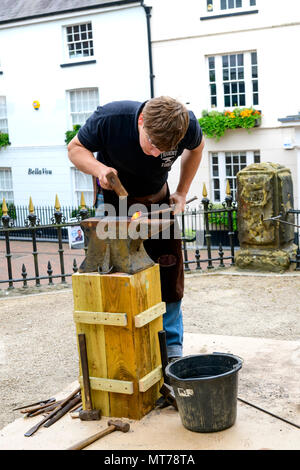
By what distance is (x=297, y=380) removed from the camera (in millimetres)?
4109

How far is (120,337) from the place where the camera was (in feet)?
11.6

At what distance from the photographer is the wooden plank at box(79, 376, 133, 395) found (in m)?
3.52

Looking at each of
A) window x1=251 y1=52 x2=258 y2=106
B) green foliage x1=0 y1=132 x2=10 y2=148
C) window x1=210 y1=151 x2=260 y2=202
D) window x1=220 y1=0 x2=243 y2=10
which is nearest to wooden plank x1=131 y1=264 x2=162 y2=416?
window x1=210 y1=151 x2=260 y2=202

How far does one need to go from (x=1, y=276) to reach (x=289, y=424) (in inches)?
522

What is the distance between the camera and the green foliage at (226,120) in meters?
18.2

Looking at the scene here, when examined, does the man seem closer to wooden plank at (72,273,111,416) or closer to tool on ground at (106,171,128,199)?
tool on ground at (106,171,128,199)

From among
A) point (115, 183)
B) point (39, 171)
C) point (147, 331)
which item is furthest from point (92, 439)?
point (39, 171)

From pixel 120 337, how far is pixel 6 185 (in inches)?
850

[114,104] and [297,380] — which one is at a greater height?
[114,104]

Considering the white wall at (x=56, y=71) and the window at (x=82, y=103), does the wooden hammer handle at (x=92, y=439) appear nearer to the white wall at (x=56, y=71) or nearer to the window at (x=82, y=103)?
the white wall at (x=56, y=71)

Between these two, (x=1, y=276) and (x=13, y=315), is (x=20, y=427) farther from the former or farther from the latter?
(x=1, y=276)

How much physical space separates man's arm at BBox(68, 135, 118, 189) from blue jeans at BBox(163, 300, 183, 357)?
1039 millimetres

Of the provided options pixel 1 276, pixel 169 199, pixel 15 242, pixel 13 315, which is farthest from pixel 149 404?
pixel 15 242

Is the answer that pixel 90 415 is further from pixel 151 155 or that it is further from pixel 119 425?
pixel 151 155
